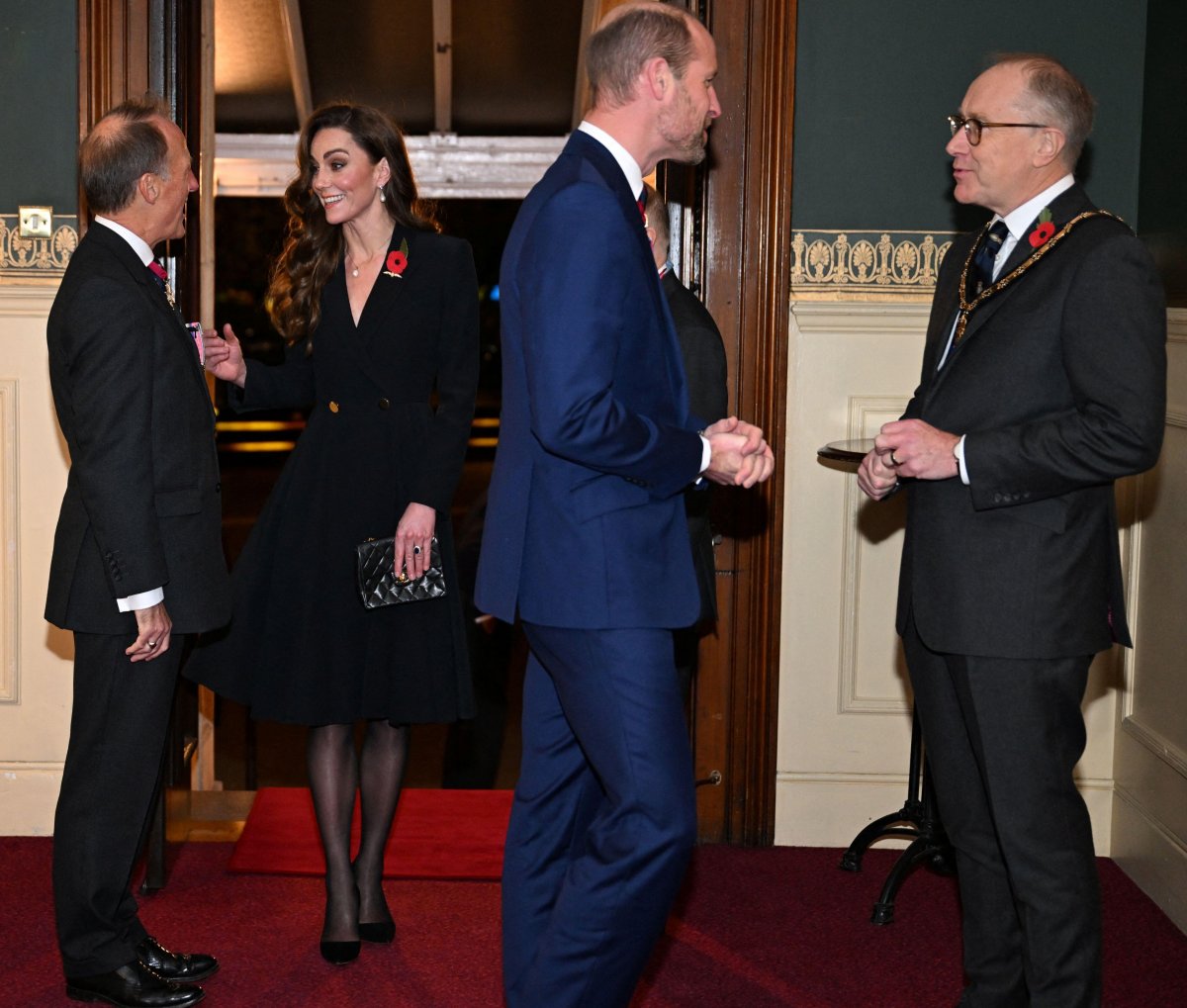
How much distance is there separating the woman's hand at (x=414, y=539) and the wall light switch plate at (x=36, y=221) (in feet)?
5.03

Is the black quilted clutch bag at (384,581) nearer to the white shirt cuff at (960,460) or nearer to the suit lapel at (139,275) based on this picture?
the suit lapel at (139,275)

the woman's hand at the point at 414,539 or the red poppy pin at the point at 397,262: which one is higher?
the red poppy pin at the point at 397,262

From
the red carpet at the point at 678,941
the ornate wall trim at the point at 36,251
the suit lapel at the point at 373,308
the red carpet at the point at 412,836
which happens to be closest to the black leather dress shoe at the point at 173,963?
the red carpet at the point at 678,941

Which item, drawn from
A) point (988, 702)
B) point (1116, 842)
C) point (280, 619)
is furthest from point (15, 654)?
point (1116, 842)

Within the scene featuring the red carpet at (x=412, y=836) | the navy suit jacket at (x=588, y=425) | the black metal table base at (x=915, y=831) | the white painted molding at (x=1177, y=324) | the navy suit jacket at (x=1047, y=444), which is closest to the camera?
the navy suit jacket at (x=588, y=425)

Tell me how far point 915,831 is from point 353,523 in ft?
5.94

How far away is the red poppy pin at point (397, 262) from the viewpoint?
10.9 feet

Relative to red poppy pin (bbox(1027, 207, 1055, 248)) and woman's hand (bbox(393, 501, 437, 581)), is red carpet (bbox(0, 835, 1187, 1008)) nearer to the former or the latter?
woman's hand (bbox(393, 501, 437, 581))

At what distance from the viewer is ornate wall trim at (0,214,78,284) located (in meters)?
3.97

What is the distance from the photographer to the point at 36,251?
13.1ft

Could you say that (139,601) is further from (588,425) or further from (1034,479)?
(1034,479)

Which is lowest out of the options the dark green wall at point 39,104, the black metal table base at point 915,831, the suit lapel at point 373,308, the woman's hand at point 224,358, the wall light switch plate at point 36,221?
the black metal table base at point 915,831

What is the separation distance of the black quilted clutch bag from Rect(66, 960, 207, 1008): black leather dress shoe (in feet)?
2.96

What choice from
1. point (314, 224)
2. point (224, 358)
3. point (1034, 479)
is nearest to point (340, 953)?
point (224, 358)
